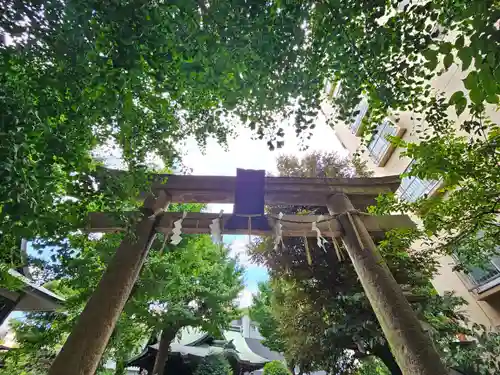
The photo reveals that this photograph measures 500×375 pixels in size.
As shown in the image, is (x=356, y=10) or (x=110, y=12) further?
(x=356, y=10)

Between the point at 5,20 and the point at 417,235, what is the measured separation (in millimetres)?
3887

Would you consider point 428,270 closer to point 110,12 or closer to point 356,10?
point 356,10

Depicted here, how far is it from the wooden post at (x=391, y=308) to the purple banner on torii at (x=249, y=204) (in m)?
1.27

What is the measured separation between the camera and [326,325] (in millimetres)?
6457

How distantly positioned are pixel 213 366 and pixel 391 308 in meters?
8.21

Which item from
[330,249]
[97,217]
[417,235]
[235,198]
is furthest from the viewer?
[330,249]

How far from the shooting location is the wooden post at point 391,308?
8.61 feet

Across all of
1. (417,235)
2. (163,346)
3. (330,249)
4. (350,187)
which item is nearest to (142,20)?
(417,235)

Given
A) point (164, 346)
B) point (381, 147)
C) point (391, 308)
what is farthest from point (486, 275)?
point (164, 346)

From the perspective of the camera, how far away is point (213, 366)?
29.9 ft

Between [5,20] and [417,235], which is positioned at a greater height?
[5,20]

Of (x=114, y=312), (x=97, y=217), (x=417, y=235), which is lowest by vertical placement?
(x=114, y=312)

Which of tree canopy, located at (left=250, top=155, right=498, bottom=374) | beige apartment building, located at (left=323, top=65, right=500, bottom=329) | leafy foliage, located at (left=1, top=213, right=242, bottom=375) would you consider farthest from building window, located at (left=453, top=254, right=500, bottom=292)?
leafy foliage, located at (left=1, top=213, right=242, bottom=375)

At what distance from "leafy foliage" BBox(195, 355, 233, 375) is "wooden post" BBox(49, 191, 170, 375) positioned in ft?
24.3
